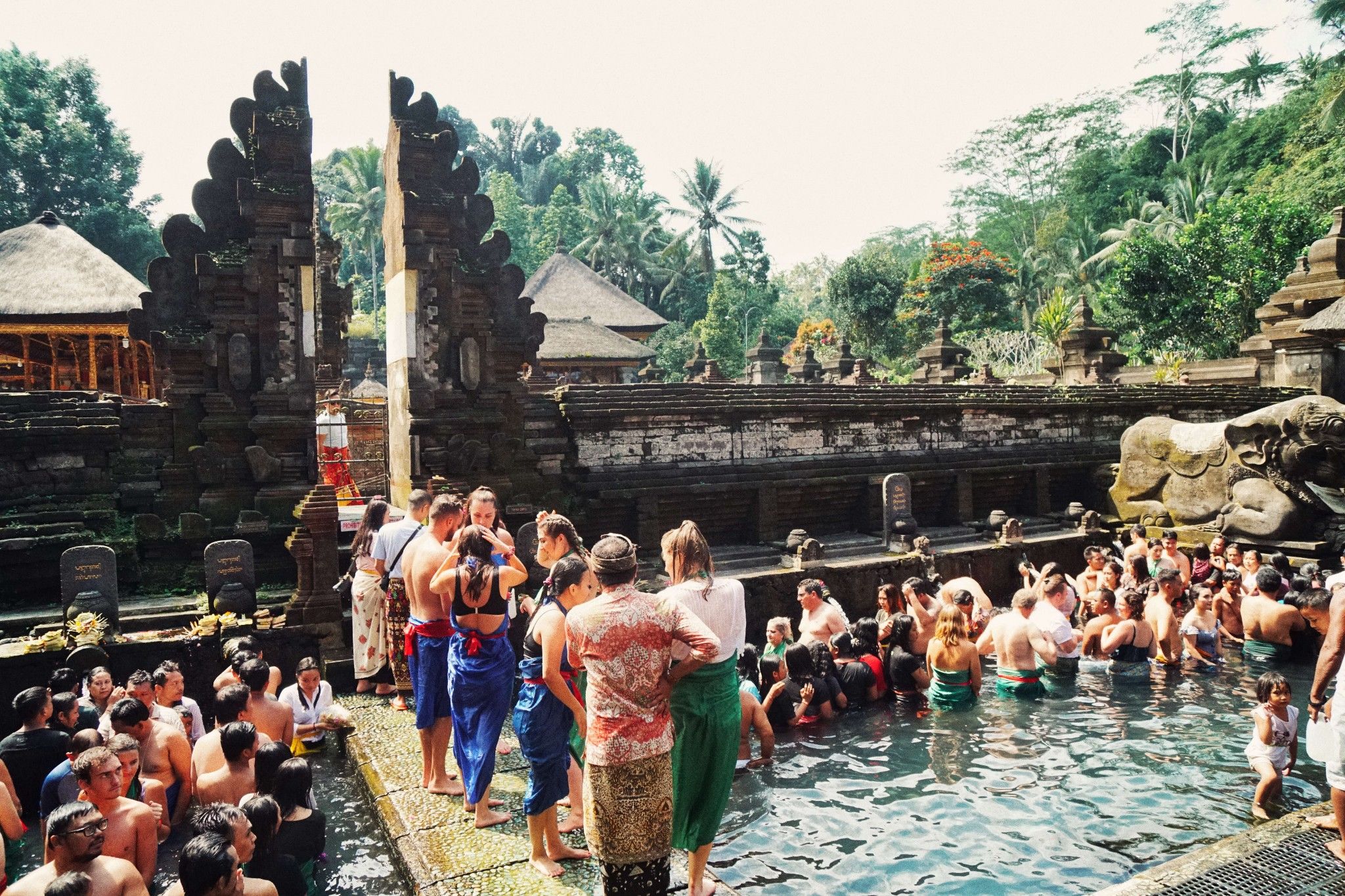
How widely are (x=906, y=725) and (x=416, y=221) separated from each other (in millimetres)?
7468

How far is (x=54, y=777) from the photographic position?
14.5ft

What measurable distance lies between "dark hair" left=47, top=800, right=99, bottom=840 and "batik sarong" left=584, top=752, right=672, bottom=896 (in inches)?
72.1

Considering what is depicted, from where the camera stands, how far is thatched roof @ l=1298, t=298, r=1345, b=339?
15156 millimetres

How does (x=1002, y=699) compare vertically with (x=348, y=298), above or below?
below

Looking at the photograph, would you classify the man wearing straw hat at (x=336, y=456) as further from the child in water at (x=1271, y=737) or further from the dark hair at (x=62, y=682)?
the child in water at (x=1271, y=737)

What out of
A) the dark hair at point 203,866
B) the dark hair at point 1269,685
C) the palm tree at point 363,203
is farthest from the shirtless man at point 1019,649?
the palm tree at point 363,203

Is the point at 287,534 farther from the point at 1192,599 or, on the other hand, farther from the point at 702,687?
the point at 1192,599

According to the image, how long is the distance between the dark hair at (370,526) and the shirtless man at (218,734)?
229 cm

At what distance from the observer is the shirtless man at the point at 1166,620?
8461 millimetres

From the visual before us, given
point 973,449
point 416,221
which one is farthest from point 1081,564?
point 416,221

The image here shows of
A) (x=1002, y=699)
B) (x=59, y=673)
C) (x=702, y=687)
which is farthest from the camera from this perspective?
(x=1002, y=699)

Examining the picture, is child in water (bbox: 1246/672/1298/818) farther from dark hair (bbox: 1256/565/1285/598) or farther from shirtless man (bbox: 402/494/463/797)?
shirtless man (bbox: 402/494/463/797)

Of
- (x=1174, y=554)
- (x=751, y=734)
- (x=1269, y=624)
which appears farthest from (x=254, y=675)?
(x=1174, y=554)

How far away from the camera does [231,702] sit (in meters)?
4.82
